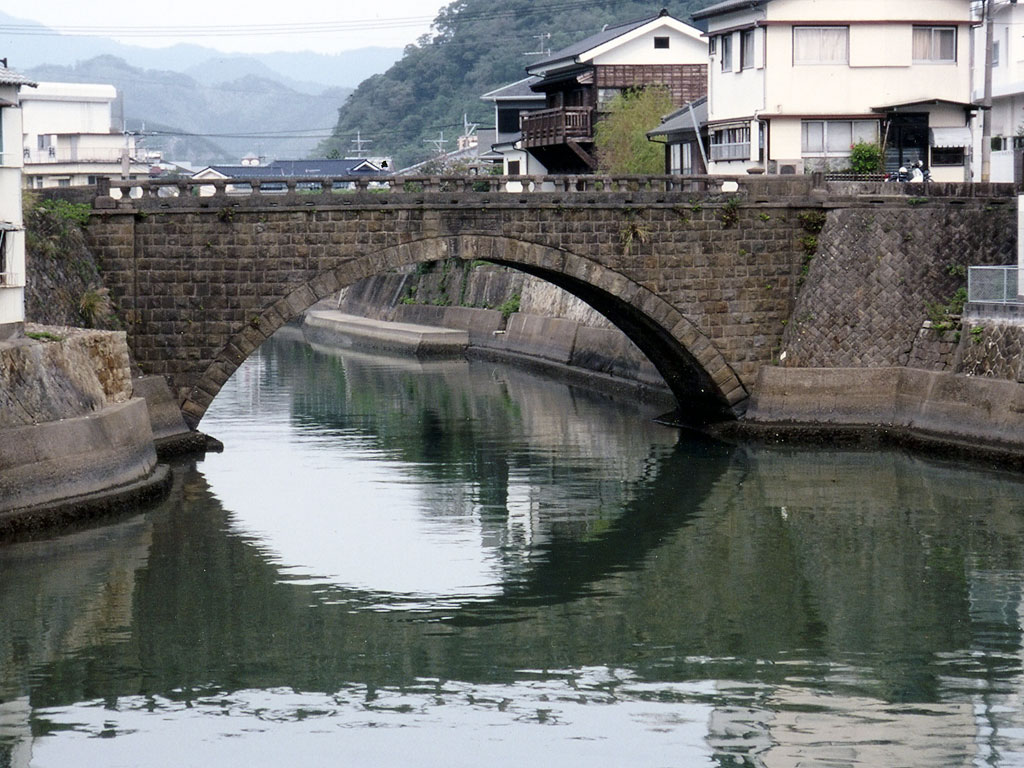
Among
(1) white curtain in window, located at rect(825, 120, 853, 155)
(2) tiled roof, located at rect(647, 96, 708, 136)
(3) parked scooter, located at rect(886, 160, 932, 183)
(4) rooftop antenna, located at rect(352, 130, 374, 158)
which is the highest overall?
(4) rooftop antenna, located at rect(352, 130, 374, 158)

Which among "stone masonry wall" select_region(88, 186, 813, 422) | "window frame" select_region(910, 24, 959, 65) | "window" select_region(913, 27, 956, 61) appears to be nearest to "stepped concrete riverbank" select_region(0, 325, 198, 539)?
"stone masonry wall" select_region(88, 186, 813, 422)

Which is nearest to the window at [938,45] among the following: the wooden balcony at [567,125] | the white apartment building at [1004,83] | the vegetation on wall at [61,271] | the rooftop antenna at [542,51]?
the white apartment building at [1004,83]

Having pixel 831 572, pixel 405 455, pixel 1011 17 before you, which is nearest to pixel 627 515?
pixel 831 572

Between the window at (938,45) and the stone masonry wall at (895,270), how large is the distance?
7.05 m

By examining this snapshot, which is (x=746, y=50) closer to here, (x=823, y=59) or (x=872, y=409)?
(x=823, y=59)

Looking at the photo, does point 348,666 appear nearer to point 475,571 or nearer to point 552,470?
point 475,571

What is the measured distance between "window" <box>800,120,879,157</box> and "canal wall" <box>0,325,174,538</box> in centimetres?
1834

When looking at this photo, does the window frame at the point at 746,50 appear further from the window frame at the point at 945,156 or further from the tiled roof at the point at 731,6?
the window frame at the point at 945,156

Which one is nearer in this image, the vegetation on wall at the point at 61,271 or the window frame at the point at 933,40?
the vegetation on wall at the point at 61,271

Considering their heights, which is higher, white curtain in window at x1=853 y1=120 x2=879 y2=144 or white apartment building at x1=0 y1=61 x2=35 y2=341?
white curtain in window at x1=853 y1=120 x2=879 y2=144

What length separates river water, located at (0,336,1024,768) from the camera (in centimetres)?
1546

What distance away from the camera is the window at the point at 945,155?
1480 inches

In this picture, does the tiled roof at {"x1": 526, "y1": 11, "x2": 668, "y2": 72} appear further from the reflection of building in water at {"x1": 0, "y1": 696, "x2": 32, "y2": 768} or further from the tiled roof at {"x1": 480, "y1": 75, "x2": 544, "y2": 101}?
the reflection of building in water at {"x1": 0, "y1": 696, "x2": 32, "y2": 768}

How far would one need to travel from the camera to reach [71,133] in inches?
2719
